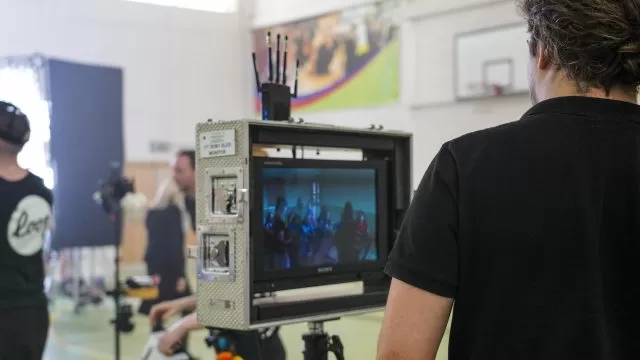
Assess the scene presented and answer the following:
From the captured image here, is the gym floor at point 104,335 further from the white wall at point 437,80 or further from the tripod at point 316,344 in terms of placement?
the white wall at point 437,80

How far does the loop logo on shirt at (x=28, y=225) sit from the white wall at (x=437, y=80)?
2891 mm

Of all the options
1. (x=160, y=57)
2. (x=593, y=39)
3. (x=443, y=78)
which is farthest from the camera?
(x=160, y=57)

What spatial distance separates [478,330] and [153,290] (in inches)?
155

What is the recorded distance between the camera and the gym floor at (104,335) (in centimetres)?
320

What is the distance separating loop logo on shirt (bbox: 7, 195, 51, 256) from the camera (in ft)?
8.92

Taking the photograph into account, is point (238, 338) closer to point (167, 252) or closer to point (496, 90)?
point (167, 252)

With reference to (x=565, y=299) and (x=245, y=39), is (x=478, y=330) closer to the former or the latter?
(x=565, y=299)

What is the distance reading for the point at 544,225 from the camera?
1012mm

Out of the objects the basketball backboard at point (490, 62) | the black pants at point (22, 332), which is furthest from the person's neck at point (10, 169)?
the basketball backboard at point (490, 62)

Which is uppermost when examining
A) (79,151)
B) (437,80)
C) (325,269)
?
(437,80)

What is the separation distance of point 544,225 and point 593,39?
265 mm

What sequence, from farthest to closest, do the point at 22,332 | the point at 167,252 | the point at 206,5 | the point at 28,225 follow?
the point at 206,5 < the point at 167,252 < the point at 28,225 < the point at 22,332

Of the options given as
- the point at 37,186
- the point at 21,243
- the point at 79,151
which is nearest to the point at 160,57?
the point at 79,151

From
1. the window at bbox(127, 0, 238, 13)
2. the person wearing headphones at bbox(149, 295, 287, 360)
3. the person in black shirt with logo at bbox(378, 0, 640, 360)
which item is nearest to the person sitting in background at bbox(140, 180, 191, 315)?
the person wearing headphones at bbox(149, 295, 287, 360)
